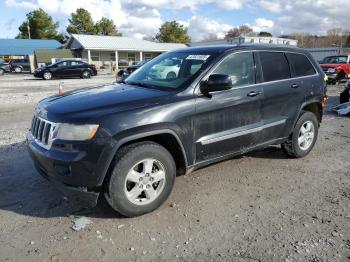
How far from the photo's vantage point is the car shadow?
4.09m

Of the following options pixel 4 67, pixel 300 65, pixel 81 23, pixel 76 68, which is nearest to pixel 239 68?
pixel 300 65

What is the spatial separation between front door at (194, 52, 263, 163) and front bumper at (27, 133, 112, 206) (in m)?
1.25

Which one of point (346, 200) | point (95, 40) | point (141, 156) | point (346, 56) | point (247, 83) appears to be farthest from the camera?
point (95, 40)

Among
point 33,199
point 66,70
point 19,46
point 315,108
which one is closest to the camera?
point 33,199

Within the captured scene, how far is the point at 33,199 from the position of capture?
4.43 m

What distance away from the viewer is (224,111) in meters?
4.50

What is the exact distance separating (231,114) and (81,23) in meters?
68.8

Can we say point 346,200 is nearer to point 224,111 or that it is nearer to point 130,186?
point 224,111

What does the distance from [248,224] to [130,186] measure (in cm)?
132

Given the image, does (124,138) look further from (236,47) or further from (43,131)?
(236,47)

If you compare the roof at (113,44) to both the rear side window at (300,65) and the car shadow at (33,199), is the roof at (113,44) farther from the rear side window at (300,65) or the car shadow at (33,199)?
the car shadow at (33,199)

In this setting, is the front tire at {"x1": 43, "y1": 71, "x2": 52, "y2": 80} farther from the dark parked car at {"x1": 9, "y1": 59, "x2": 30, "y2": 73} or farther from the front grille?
the front grille

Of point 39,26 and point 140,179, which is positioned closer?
point 140,179

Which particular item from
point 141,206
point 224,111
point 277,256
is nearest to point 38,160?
point 141,206
